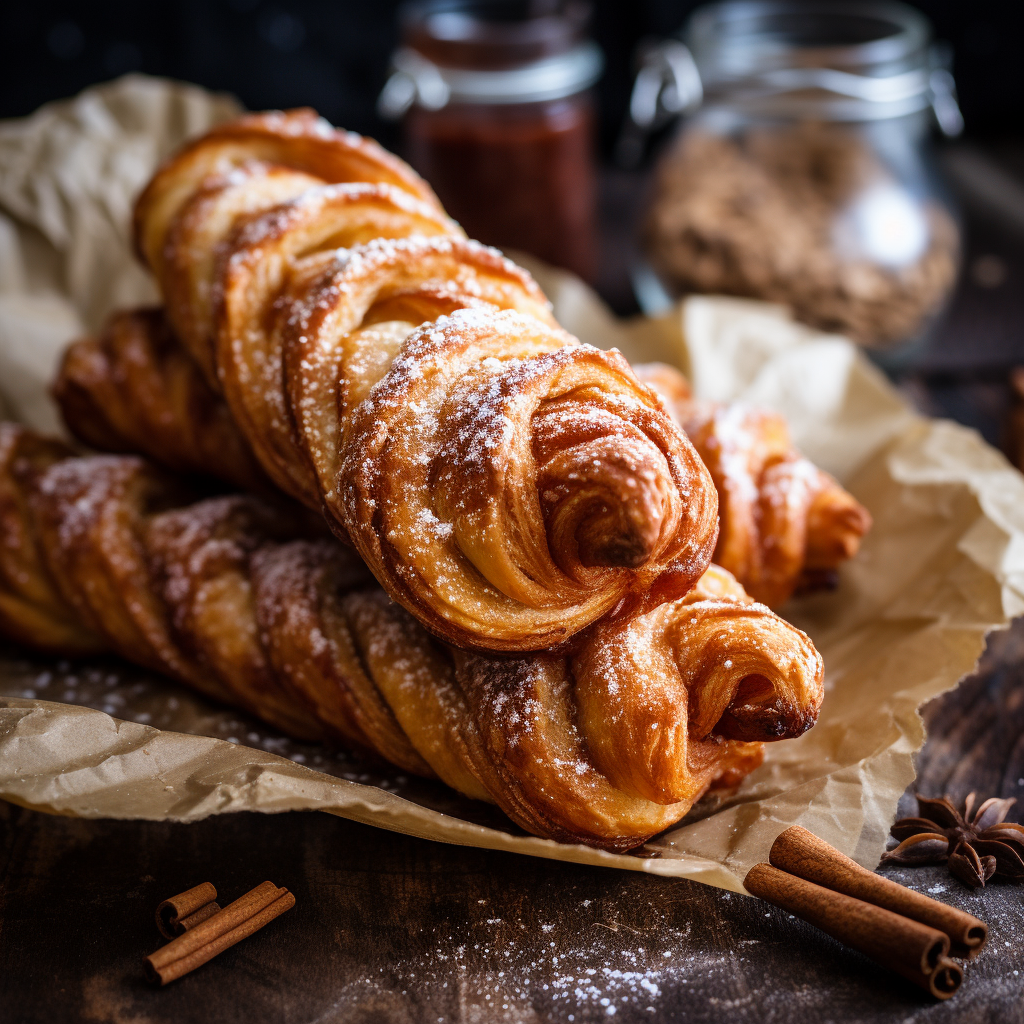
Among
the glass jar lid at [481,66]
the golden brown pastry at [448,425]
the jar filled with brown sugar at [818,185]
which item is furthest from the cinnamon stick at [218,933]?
the glass jar lid at [481,66]

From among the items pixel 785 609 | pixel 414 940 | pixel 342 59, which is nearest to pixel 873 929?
pixel 414 940

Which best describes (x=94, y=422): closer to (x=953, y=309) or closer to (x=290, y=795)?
(x=290, y=795)

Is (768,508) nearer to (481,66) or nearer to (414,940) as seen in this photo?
(414,940)

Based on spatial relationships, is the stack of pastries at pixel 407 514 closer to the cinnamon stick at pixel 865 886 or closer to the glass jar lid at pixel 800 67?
the cinnamon stick at pixel 865 886

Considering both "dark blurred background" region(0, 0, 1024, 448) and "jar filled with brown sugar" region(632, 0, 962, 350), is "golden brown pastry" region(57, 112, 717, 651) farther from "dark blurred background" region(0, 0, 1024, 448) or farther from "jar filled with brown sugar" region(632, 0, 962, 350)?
"dark blurred background" region(0, 0, 1024, 448)

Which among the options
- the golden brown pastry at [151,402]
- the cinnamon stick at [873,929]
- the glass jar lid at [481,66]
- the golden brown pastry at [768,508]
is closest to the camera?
the cinnamon stick at [873,929]

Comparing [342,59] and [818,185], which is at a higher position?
[342,59]
